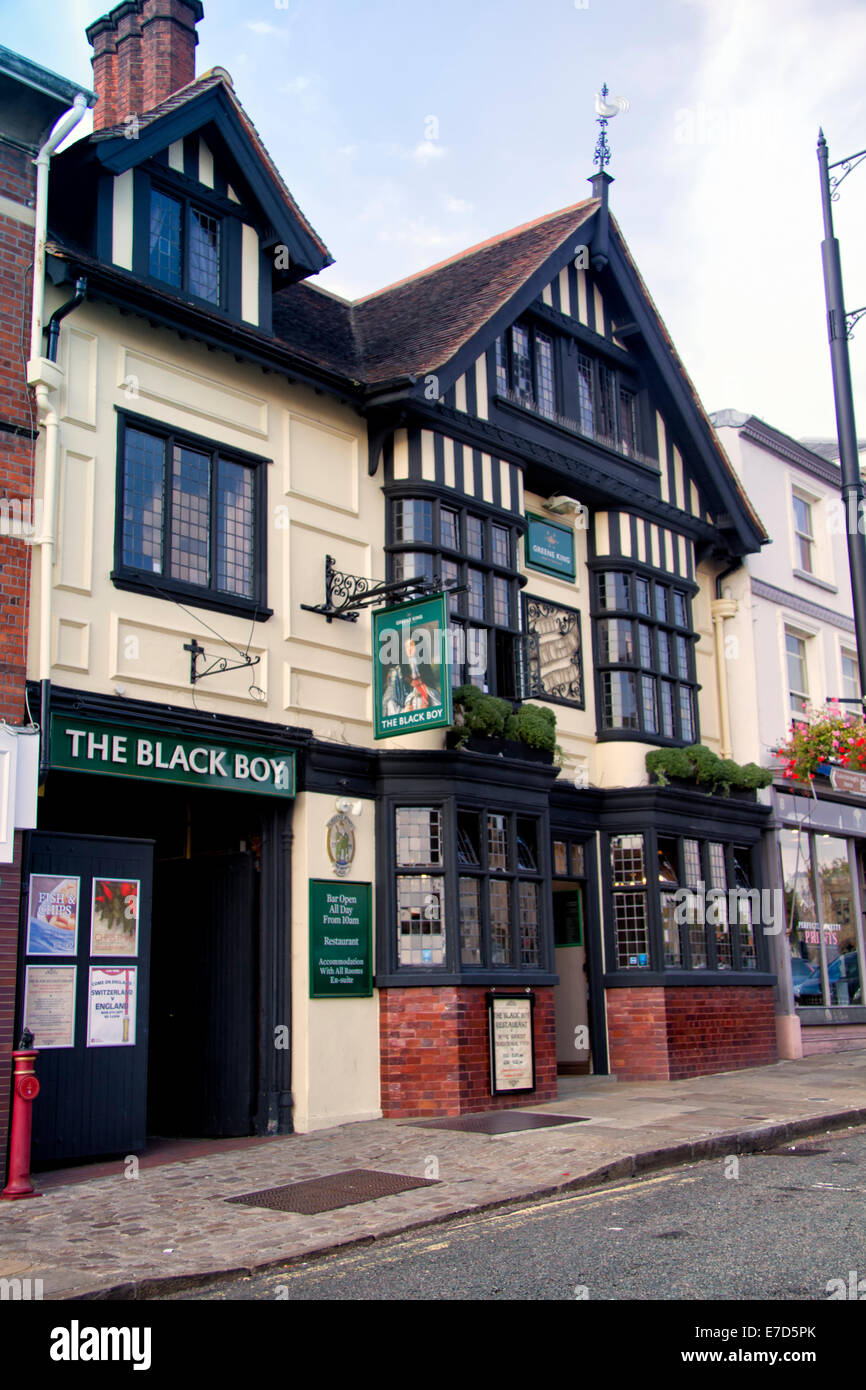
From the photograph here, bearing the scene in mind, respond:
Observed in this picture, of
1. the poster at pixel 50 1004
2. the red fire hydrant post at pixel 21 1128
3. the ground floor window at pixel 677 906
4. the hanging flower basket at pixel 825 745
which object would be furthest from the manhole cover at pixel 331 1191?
the hanging flower basket at pixel 825 745

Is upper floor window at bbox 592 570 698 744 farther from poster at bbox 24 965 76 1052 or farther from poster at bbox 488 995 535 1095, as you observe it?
poster at bbox 24 965 76 1052

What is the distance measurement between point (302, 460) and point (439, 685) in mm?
2975

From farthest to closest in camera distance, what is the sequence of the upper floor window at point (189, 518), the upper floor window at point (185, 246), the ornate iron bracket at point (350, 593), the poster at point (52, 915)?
the ornate iron bracket at point (350, 593), the upper floor window at point (185, 246), the upper floor window at point (189, 518), the poster at point (52, 915)

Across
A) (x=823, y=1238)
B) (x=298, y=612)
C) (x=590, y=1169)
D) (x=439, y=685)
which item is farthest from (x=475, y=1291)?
(x=298, y=612)

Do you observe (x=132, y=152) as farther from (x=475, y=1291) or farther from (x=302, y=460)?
(x=475, y=1291)

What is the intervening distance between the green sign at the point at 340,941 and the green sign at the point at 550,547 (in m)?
5.36

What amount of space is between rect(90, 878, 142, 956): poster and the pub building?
1.1 inches

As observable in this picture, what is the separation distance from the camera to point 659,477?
18.8 metres

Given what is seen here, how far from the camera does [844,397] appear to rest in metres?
14.1

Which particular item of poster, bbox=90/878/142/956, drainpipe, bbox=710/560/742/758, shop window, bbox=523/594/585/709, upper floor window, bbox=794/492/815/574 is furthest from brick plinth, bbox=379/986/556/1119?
upper floor window, bbox=794/492/815/574

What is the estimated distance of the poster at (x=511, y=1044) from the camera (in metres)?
13.5

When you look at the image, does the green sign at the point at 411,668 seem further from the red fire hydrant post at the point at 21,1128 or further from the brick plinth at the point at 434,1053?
the red fire hydrant post at the point at 21,1128

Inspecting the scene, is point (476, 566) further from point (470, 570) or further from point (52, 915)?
point (52, 915)

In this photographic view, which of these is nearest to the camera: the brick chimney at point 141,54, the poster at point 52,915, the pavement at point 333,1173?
the pavement at point 333,1173
